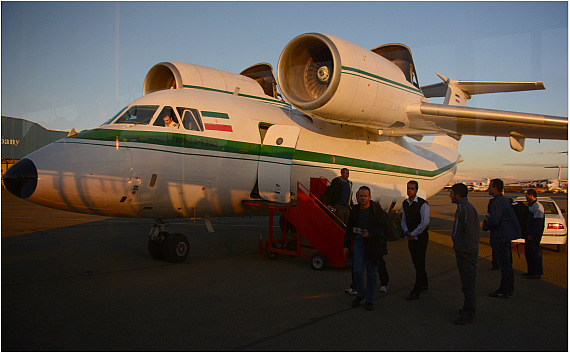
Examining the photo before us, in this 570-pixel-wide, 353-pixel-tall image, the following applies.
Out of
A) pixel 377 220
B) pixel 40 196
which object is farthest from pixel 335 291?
pixel 40 196

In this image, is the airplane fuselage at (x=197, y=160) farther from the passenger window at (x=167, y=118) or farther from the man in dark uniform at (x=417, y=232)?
the man in dark uniform at (x=417, y=232)

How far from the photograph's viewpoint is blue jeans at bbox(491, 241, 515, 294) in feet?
18.6

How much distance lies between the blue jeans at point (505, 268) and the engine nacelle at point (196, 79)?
6119mm

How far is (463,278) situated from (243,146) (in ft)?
15.3

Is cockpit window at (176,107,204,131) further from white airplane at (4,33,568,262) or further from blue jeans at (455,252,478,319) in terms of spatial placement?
blue jeans at (455,252,478,319)

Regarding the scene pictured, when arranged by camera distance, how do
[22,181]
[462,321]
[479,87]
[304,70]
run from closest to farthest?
[462,321] < [22,181] < [304,70] < [479,87]

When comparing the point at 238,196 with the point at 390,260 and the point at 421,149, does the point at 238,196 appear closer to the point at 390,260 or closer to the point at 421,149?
the point at 390,260

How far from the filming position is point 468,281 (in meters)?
4.64

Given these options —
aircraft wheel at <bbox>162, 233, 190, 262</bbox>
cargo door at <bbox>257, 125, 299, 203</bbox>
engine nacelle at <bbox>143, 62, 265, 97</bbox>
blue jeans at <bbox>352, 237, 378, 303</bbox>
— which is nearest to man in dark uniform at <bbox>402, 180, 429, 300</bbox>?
blue jeans at <bbox>352, 237, 378, 303</bbox>

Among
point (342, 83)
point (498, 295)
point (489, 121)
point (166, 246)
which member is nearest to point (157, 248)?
point (166, 246)

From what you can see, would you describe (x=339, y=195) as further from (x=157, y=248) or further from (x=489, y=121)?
(x=489, y=121)

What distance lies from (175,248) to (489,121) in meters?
7.07

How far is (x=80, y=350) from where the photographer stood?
362 cm

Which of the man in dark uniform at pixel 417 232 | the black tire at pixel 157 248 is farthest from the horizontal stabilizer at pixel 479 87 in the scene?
the black tire at pixel 157 248
